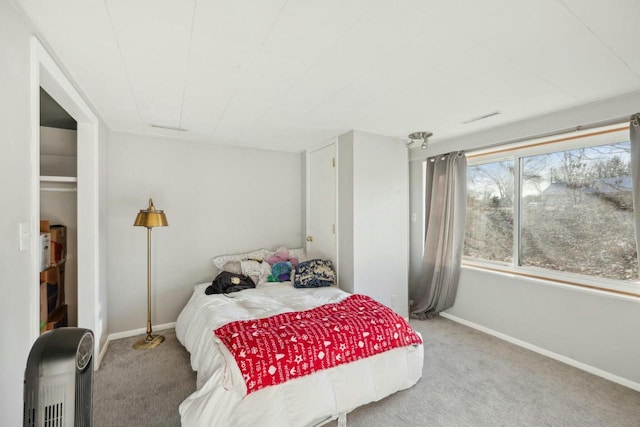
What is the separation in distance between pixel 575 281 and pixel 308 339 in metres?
2.66

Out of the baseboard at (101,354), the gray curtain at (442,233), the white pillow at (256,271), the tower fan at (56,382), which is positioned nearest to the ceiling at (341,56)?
the gray curtain at (442,233)

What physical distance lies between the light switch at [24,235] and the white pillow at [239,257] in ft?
7.85

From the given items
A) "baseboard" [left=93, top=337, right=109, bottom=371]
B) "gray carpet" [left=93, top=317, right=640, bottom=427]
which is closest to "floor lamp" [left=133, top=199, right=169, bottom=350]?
"gray carpet" [left=93, top=317, right=640, bottom=427]

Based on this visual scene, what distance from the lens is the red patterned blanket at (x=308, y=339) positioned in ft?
5.69

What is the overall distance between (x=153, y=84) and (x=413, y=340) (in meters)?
2.79

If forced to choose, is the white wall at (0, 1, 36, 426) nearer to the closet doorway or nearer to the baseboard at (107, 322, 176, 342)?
the closet doorway

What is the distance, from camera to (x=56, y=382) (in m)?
0.75

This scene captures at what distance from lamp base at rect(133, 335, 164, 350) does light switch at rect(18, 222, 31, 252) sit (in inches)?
84.3

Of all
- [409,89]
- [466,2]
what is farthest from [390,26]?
[409,89]

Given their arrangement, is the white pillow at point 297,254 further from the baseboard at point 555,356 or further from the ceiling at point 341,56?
the baseboard at point 555,356

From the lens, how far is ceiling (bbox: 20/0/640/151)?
1294 mm

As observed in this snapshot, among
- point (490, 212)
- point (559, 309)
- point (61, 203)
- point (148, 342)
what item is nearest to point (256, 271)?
point (148, 342)

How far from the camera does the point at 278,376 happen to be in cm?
174

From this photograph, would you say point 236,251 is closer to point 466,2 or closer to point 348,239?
point 348,239
